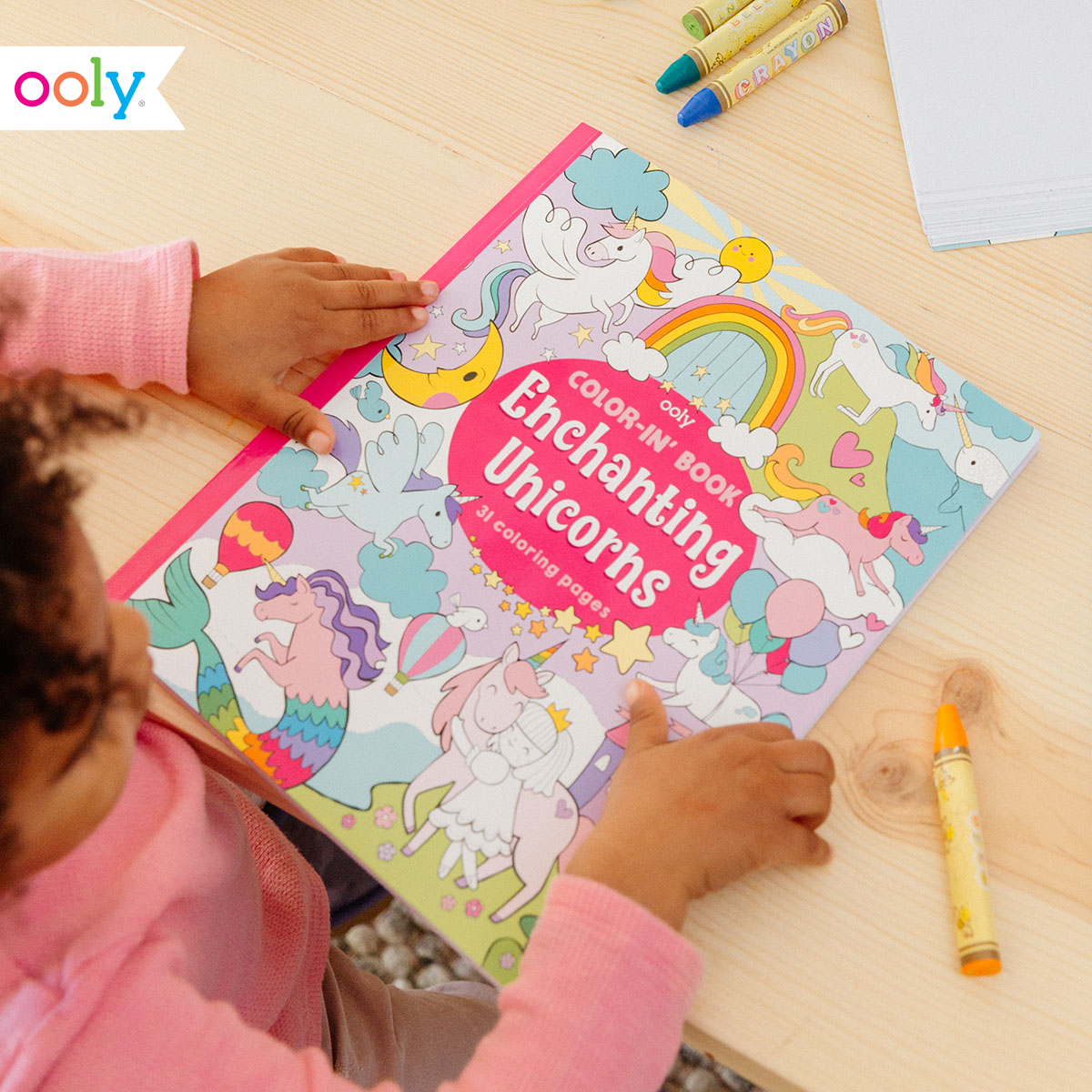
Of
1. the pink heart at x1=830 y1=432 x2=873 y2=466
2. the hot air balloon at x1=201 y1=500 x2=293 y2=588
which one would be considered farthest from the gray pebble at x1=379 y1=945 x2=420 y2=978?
the pink heart at x1=830 y1=432 x2=873 y2=466

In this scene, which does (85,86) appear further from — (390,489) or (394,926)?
(394,926)

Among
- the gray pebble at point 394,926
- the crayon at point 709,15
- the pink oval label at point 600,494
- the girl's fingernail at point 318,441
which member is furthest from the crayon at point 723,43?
the gray pebble at point 394,926

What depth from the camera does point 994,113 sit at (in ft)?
2.07

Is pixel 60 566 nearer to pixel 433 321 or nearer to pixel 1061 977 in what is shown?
pixel 433 321

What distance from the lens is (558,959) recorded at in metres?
0.45

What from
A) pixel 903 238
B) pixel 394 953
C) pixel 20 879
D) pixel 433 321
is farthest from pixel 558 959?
pixel 394 953

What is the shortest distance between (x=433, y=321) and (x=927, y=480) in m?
0.30

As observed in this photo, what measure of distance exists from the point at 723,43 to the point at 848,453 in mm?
306

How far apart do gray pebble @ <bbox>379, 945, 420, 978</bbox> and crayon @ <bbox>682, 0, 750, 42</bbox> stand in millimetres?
879

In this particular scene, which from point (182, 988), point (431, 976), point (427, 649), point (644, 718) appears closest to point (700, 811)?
point (644, 718)

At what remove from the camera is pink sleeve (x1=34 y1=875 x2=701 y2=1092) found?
0.44 m

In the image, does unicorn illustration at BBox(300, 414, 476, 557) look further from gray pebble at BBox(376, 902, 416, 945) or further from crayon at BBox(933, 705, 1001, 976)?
gray pebble at BBox(376, 902, 416, 945)

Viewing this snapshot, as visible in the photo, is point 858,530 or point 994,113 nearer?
point 858,530

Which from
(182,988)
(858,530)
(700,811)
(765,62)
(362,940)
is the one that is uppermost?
(765,62)
